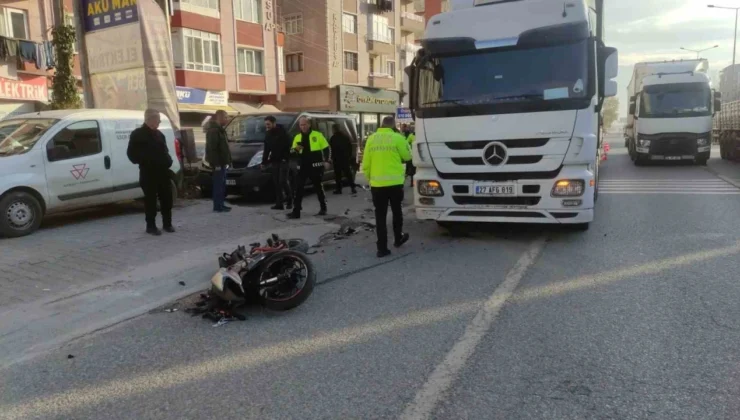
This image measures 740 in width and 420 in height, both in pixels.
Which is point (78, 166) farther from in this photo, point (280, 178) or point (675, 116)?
point (675, 116)

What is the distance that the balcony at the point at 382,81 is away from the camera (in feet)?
140

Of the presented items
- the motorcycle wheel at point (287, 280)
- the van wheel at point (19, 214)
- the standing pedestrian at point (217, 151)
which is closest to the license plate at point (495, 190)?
the motorcycle wheel at point (287, 280)

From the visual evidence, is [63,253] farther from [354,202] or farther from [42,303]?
[354,202]

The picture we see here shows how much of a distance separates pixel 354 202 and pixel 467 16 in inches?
212

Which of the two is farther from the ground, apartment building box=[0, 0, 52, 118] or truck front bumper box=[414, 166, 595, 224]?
apartment building box=[0, 0, 52, 118]

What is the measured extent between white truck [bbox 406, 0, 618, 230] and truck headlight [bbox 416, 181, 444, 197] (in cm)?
1

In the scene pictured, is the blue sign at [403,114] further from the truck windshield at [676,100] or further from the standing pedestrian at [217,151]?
the standing pedestrian at [217,151]

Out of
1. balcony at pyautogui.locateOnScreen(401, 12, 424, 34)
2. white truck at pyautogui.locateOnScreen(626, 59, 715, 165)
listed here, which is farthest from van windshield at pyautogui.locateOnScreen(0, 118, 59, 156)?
balcony at pyautogui.locateOnScreen(401, 12, 424, 34)

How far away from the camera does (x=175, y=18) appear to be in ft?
88.9

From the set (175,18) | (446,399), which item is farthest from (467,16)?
(175,18)

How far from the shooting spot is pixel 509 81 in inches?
275

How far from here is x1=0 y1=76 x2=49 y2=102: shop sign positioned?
1995 cm

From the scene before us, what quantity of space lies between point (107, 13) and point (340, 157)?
5.71 meters

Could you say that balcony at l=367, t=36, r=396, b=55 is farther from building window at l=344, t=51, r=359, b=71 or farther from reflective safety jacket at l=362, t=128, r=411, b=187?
reflective safety jacket at l=362, t=128, r=411, b=187
